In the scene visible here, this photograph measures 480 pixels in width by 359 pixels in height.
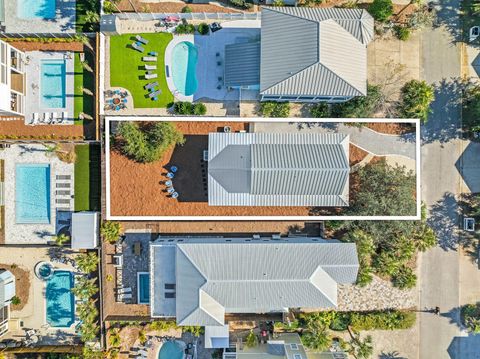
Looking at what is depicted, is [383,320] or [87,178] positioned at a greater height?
[87,178]

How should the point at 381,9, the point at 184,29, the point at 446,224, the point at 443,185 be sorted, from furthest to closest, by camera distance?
the point at 446,224
the point at 443,185
the point at 184,29
the point at 381,9

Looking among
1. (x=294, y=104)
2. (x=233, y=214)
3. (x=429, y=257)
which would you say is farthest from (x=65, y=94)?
(x=429, y=257)

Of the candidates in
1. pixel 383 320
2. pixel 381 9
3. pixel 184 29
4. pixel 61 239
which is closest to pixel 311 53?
pixel 381 9

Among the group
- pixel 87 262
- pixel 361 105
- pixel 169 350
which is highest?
pixel 361 105

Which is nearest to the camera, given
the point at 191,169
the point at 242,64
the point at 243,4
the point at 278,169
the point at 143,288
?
the point at 278,169

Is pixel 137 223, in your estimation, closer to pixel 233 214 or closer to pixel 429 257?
pixel 233 214

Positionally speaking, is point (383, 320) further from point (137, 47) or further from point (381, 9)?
point (137, 47)

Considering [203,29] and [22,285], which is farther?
[22,285]
